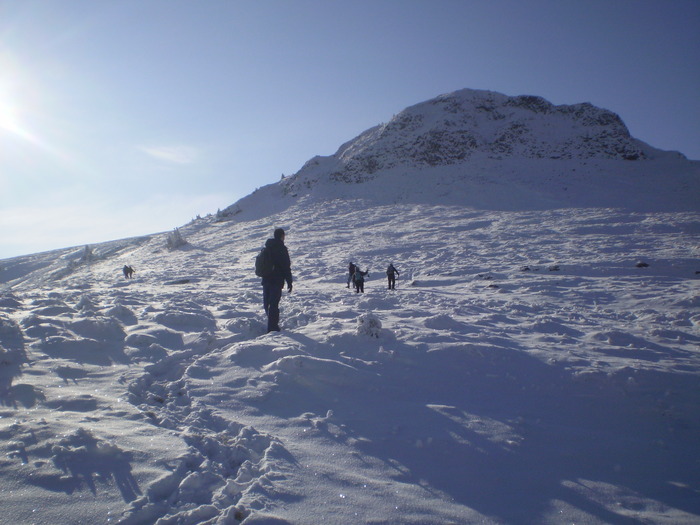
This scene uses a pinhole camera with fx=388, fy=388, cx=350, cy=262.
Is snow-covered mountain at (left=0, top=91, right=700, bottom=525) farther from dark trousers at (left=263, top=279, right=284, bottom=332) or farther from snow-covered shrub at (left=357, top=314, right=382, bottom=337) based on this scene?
dark trousers at (left=263, top=279, right=284, bottom=332)

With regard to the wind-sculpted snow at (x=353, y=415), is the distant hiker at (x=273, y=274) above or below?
above

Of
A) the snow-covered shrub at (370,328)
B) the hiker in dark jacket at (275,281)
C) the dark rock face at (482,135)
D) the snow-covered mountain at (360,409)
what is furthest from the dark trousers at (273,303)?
the dark rock face at (482,135)

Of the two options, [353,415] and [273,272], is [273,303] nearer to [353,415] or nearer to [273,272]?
[273,272]

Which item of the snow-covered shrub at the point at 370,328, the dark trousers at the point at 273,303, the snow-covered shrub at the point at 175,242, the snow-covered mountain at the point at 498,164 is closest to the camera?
the snow-covered shrub at the point at 370,328

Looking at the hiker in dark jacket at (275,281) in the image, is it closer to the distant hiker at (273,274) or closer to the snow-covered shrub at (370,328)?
the distant hiker at (273,274)

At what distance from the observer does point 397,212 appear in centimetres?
4234

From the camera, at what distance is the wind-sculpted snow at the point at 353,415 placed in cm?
267

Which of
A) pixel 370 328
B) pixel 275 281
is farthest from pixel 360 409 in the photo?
pixel 275 281

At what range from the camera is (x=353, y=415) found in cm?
387

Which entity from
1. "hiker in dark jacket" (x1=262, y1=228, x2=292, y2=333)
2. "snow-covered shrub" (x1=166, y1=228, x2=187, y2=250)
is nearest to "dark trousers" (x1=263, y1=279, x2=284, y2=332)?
"hiker in dark jacket" (x1=262, y1=228, x2=292, y2=333)

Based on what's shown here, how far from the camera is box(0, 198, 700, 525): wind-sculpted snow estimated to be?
2.67m

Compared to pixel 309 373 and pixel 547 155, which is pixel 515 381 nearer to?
pixel 309 373

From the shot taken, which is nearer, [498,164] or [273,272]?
[273,272]

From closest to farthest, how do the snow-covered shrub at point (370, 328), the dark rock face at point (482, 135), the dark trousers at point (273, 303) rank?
the snow-covered shrub at point (370, 328)
the dark trousers at point (273, 303)
the dark rock face at point (482, 135)
